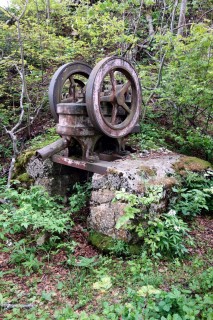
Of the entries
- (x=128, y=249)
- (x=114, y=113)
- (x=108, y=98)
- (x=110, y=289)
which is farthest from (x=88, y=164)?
(x=110, y=289)

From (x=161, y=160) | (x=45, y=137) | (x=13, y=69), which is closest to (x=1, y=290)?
(x=161, y=160)

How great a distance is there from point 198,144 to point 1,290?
449 centimetres

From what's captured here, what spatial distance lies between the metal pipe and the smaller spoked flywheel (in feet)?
2.08

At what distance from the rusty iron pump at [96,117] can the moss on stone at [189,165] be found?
3.02ft

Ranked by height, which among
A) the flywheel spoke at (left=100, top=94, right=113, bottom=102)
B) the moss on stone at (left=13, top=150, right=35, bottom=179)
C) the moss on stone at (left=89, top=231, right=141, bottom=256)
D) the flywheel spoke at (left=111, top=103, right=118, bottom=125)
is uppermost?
the flywheel spoke at (left=100, top=94, right=113, bottom=102)

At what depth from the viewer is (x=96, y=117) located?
420cm

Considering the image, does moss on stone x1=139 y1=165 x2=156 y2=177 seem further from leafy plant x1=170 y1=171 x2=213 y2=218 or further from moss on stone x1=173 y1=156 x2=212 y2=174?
moss on stone x1=173 y1=156 x2=212 y2=174

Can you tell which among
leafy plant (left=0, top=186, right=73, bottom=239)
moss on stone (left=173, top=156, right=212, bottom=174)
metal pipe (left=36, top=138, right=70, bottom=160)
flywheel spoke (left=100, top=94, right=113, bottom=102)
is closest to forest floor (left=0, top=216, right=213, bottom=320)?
leafy plant (left=0, top=186, right=73, bottom=239)

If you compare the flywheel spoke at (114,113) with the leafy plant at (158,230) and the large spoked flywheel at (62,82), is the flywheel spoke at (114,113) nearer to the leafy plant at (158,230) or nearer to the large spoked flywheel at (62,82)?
the large spoked flywheel at (62,82)

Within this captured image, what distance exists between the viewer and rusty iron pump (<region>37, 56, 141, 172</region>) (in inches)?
167

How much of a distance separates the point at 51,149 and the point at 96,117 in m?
0.86

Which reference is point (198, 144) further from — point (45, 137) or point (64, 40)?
point (64, 40)

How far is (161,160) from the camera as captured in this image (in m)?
4.81

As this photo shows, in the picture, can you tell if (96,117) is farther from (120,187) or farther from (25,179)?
(25,179)
